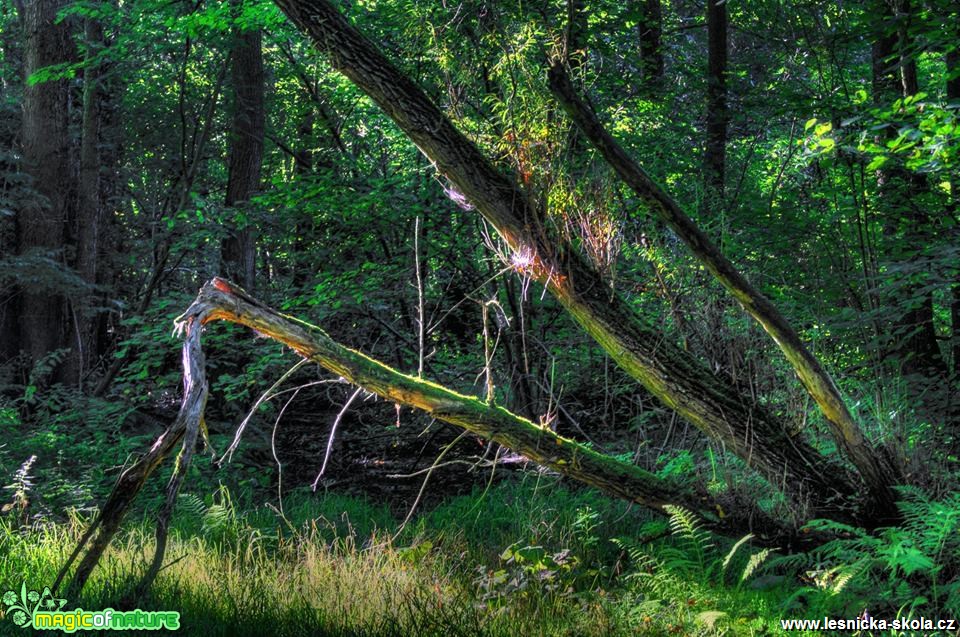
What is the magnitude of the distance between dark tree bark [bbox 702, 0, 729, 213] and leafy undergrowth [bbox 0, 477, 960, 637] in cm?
387

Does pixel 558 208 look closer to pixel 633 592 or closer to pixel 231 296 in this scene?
pixel 231 296

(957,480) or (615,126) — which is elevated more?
(615,126)

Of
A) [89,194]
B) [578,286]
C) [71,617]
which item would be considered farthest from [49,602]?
[89,194]

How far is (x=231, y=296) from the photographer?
4.56 meters

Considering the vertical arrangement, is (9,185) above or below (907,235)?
above

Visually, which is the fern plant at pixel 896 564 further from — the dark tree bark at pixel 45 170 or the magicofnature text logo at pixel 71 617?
the dark tree bark at pixel 45 170

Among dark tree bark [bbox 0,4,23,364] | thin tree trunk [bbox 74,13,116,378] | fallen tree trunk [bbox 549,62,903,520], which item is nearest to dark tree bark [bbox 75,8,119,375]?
thin tree trunk [bbox 74,13,116,378]

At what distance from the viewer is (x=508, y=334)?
8.19 meters

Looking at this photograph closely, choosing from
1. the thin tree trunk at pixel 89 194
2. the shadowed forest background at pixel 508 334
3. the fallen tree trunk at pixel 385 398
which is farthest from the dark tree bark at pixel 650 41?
the thin tree trunk at pixel 89 194

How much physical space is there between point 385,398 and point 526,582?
143 centimetres

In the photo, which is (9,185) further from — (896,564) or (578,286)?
(896,564)

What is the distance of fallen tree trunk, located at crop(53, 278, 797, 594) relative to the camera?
3.96 metres

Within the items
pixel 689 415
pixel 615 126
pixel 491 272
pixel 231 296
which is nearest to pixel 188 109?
pixel 491 272

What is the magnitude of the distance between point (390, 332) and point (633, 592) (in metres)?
4.53
